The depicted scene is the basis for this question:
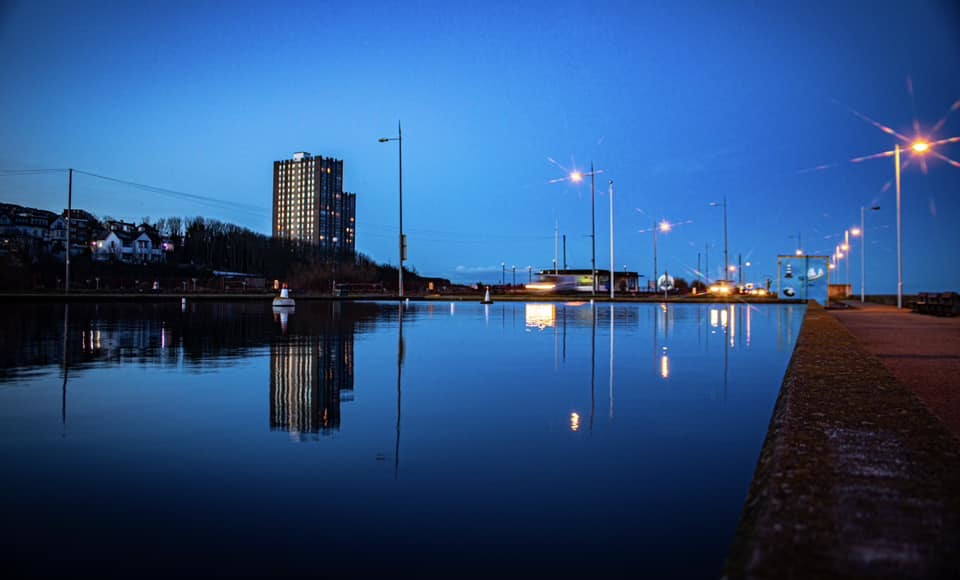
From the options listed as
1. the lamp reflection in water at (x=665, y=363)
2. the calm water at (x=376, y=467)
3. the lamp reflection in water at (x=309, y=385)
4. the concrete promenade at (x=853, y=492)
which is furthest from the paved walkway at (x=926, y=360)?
the lamp reflection in water at (x=309, y=385)

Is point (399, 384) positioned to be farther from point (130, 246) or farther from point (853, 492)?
point (130, 246)

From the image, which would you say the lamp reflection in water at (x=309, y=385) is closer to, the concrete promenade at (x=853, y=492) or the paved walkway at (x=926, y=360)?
the concrete promenade at (x=853, y=492)

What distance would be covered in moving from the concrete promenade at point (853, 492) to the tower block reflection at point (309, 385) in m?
3.39

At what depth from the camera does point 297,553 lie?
2.82 m

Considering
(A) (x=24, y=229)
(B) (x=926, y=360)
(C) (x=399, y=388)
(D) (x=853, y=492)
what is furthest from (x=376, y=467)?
(A) (x=24, y=229)

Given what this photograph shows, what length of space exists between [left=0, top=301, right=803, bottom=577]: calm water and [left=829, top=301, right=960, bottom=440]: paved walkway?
144cm

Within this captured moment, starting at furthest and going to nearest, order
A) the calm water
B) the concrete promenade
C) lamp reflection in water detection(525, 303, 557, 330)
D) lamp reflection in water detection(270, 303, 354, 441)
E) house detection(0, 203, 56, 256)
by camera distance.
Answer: house detection(0, 203, 56, 256) → lamp reflection in water detection(525, 303, 557, 330) → lamp reflection in water detection(270, 303, 354, 441) → the calm water → the concrete promenade

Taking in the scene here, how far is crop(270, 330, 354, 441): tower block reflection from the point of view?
548 cm

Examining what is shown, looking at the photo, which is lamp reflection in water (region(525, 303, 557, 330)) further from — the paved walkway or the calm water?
the calm water

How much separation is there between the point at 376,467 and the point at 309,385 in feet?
11.4

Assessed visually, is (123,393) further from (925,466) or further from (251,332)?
(251,332)

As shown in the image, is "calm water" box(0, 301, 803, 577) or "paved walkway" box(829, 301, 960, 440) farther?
"paved walkway" box(829, 301, 960, 440)

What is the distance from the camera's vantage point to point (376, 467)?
13.6 ft

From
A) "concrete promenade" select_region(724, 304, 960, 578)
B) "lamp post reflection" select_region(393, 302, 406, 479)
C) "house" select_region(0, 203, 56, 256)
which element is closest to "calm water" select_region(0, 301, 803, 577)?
"lamp post reflection" select_region(393, 302, 406, 479)
